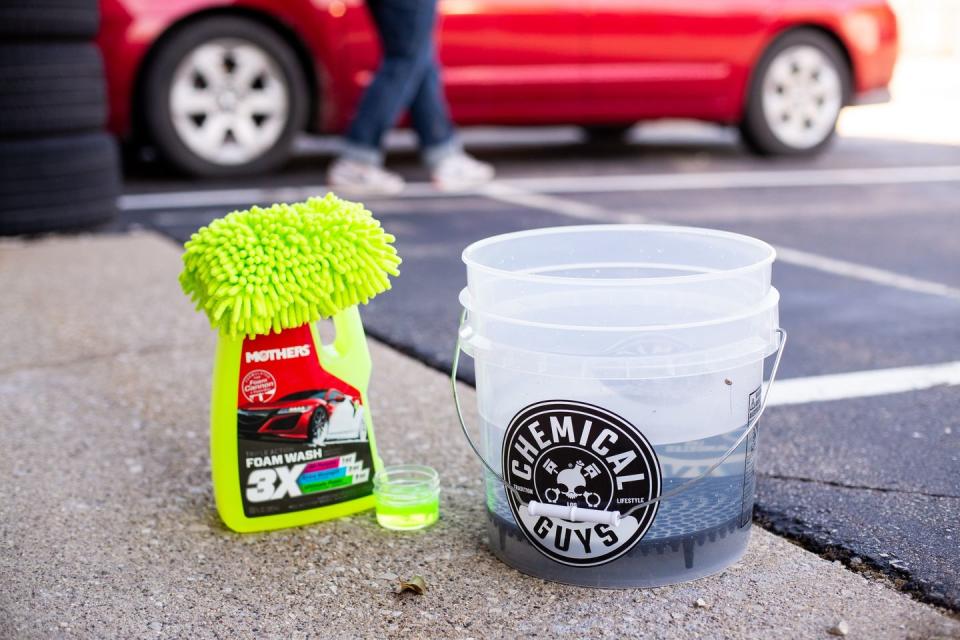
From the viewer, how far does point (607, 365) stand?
1.68 m

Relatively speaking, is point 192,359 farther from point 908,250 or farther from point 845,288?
point 908,250

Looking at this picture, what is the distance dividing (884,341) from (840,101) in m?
4.31

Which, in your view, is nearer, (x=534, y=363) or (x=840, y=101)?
(x=534, y=363)

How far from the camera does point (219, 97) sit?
5.92m

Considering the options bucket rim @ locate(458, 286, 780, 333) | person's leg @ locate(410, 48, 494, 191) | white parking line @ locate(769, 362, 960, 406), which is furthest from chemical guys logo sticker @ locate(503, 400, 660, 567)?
person's leg @ locate(410, 48, 494, 191)

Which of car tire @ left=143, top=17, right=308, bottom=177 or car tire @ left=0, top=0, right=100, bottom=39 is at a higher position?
car tire @ left=0, top=0, right=100, bottom=39

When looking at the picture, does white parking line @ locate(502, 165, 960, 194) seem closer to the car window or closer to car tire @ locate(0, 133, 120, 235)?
car tire @ locate(0, 133, 120, 235)

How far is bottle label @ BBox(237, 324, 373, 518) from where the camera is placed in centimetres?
193

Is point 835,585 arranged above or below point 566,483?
below

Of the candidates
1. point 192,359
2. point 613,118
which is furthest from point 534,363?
point 613,118

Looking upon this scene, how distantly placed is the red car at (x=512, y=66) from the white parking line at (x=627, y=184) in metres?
0.47

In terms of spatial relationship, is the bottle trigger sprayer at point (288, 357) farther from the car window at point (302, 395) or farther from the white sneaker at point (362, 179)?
the white sneaker at point (362, 179)

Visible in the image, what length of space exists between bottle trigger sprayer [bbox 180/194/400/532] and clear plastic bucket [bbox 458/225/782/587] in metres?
0.25

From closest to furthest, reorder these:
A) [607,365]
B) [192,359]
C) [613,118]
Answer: [607,365]
[192,359]
[613,118]
